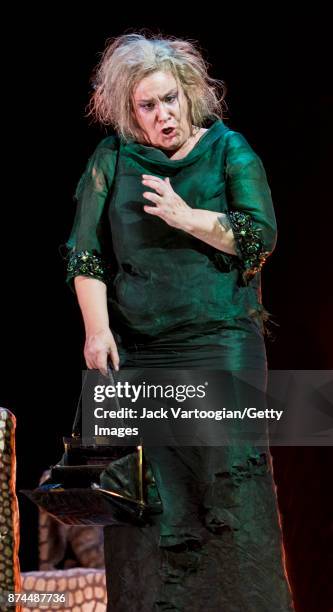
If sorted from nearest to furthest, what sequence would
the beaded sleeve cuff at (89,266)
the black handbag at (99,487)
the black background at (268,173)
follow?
the black handbag at (99,487) → the beaded sleeve cuff at (89,266) → the black background at (268,173)

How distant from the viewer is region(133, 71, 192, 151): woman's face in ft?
7.32

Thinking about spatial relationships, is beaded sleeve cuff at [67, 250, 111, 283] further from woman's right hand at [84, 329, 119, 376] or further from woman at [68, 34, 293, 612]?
woman's right hand at [84, 329, 119, 376]

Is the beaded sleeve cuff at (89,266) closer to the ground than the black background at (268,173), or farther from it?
closer to the ground

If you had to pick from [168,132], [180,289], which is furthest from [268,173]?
[180,289]

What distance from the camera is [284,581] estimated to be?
2137 mm

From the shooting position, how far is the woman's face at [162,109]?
7.32ft

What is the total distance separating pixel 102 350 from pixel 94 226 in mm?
281

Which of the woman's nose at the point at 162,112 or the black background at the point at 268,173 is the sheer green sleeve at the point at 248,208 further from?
the black background at the point at 268,173

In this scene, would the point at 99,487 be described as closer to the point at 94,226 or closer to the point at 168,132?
the point at 94,226

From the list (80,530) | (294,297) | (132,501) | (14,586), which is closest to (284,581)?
(132,501)

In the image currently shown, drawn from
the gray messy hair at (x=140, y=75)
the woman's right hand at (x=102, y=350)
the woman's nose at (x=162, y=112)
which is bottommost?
the woman's right hand at (x=102, y=350)

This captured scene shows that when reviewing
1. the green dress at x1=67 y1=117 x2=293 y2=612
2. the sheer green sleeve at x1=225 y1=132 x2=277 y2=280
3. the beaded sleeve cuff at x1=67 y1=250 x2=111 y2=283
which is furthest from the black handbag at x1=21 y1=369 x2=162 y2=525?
the sheer green sleeve at x1=225 y1=132 x2=277 y2=280

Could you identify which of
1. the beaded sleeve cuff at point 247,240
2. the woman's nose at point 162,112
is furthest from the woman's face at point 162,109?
the beaded sleeve cuff at point 247,240

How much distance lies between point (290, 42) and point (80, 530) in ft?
5.68
